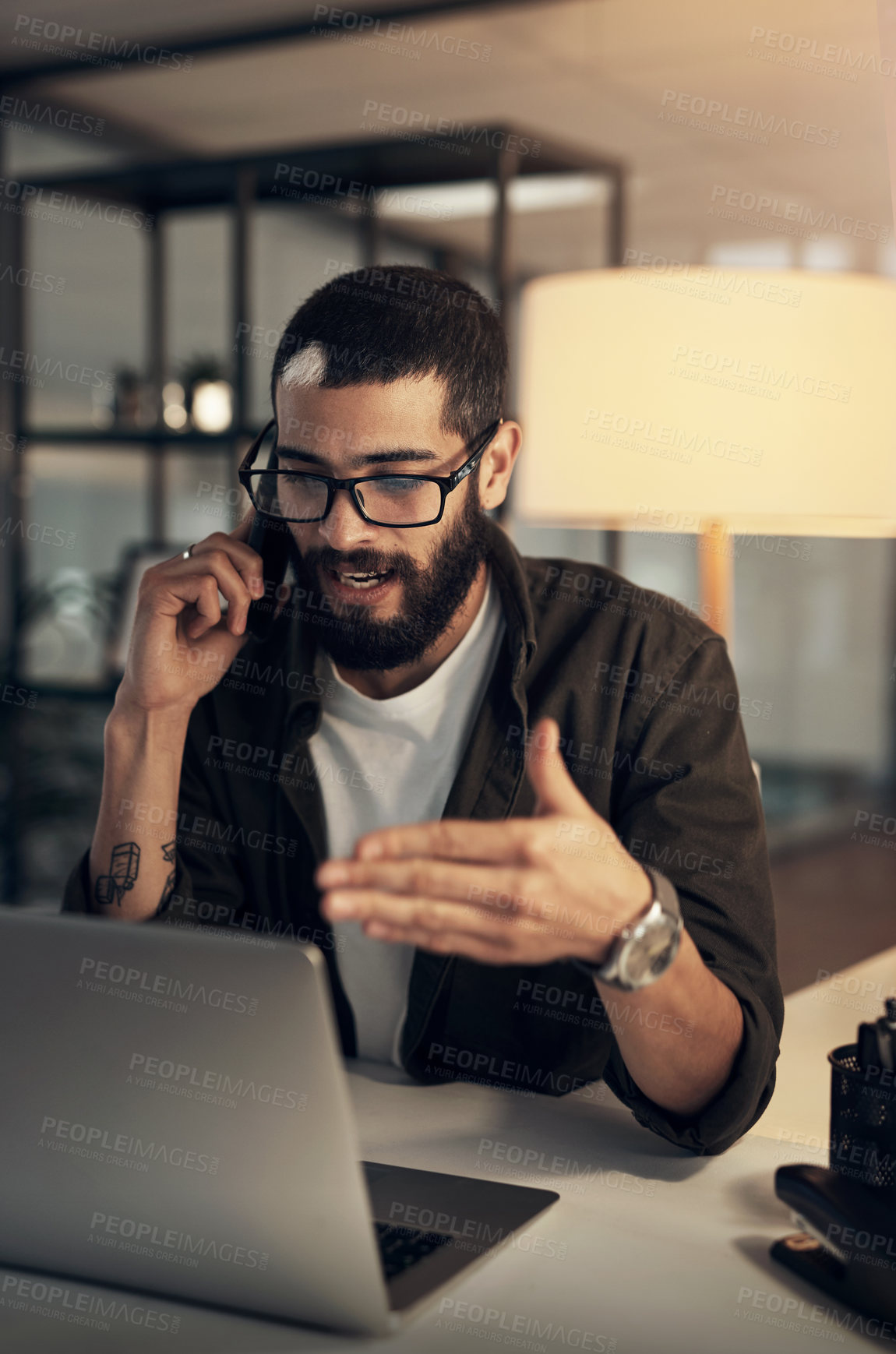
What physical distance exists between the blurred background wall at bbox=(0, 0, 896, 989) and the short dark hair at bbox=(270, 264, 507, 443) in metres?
1.52

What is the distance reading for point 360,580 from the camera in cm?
145

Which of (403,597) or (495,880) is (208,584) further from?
(495,880)

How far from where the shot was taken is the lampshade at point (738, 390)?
1.73 meters

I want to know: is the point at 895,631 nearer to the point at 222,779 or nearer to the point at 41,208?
the point at 41,208

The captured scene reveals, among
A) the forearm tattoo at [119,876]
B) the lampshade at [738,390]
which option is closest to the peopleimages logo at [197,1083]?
the forearm tattoo at [119,876]

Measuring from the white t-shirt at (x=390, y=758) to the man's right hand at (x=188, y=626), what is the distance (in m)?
0.13

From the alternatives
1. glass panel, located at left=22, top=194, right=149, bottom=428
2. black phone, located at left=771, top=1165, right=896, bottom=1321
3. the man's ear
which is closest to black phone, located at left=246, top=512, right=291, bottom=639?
the man's ear

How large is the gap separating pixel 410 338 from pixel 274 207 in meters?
3.11

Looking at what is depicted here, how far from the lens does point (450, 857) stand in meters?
0.81

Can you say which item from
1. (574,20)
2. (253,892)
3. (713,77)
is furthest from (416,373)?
(713,77)

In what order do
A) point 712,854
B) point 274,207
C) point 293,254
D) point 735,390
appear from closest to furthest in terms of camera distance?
point 712,854, point 735,390, point 274,207, point 293,254

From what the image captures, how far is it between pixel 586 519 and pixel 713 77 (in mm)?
2530

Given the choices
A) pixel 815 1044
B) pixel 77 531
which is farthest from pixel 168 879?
pixel 77 531

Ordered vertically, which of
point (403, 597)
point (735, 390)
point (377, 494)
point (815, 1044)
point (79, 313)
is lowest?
point (815, 1044)
